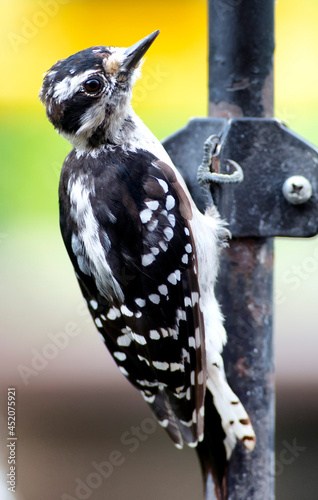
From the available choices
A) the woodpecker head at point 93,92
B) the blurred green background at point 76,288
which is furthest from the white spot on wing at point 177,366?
the blurred green background at point 76,288

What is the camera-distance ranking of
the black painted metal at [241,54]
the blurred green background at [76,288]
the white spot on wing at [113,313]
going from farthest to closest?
the blurred green background at [76,288] → the white spot on wing at [113,313] → the black painted metal at [241,54]

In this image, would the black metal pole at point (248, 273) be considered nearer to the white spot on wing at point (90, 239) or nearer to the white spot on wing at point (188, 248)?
the white spot on wing at point (188, 248)

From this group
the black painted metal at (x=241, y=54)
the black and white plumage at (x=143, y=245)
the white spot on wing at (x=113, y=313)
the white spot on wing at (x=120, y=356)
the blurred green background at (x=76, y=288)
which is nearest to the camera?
the black painted metal at (x=241, y=54)

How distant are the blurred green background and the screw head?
6.54 feet

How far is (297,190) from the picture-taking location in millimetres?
2363

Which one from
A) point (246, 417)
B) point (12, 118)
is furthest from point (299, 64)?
point (246, 417)

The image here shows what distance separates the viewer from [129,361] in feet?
9.03

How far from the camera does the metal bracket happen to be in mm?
2367

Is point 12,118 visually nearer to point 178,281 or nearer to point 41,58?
point 41,58

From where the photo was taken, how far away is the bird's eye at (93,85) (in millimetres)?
2422

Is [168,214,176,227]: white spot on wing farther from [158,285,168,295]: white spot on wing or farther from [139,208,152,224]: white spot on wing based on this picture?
[158,285,168,295]: white spot on wing

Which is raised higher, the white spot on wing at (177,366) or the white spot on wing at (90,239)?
the white spot on wing at (90,239)

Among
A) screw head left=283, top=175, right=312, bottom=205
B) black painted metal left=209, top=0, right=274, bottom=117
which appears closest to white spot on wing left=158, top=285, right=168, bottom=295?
screw head left=283, top=175, right=312, bottom=205

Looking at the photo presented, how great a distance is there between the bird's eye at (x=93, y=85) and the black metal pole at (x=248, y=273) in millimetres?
408
